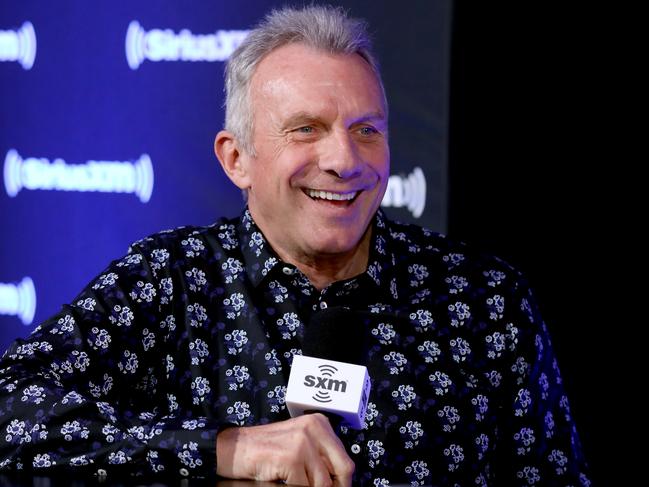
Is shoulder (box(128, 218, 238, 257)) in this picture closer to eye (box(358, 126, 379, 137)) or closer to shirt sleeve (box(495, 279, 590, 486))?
eye (box(358, 126, 379, 137))

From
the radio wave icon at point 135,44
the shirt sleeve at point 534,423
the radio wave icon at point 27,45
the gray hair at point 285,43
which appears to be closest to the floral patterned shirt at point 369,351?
the shirt sleeve at point 534,423

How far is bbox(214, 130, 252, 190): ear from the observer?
2.55m

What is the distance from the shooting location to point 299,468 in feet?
5.99

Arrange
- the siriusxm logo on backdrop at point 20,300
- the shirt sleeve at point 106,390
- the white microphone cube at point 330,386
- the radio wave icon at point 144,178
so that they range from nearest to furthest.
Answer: the white microphone cube at point 330,386
the shirt sleeve at point 106,390
the radio wave icon at point 144,178
the siriusxm logo on backdrop at point 20,300

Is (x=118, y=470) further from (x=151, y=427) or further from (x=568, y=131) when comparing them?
(x=568, y=131)

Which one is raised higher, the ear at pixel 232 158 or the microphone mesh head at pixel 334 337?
the ear at pixel 232 158

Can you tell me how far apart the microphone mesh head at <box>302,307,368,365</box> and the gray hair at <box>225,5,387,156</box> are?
72cm

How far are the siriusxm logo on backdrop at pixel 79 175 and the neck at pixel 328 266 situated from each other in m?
1.09

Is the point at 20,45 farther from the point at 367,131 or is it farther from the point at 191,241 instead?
the point at 367,131

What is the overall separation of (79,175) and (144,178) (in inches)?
10.5

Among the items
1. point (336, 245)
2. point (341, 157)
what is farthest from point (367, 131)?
point (336, 245)

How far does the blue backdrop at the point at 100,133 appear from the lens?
336 cm

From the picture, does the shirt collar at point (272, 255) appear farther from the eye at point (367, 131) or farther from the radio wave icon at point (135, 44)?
the radio wave icon at point (135, 44)

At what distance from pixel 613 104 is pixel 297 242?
1041 millimetres
